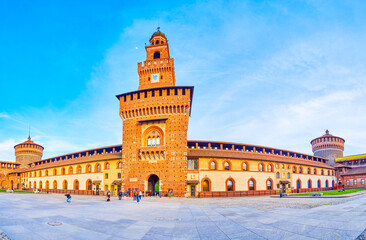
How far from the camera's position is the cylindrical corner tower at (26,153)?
8644cm

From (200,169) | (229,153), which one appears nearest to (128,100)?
(200,169)

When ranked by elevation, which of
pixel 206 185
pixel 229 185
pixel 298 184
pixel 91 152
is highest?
pixel 91 152

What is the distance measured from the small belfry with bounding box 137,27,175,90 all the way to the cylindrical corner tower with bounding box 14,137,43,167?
209 feet

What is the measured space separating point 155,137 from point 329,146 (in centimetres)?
6744

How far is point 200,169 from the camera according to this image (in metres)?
42.6

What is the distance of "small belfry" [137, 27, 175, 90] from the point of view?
159ft

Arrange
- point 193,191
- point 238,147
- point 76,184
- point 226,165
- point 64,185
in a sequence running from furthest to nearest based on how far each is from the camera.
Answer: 1. point 64,185
2. point 76,184
3. point 238,147
4. point 226,165
5. point 193,191

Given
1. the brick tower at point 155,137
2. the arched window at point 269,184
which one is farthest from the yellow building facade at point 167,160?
the arched window at point 269,184

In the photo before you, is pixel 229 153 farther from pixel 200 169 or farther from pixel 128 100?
pixel 128 100

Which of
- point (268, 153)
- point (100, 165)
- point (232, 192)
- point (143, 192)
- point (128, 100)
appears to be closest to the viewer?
point (143, 192)

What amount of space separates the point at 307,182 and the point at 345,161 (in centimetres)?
2981

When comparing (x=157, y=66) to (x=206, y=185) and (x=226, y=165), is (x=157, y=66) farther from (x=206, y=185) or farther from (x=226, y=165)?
(x=206, y=185)

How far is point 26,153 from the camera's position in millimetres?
86812

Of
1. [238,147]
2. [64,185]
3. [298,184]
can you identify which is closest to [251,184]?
[238,147]
